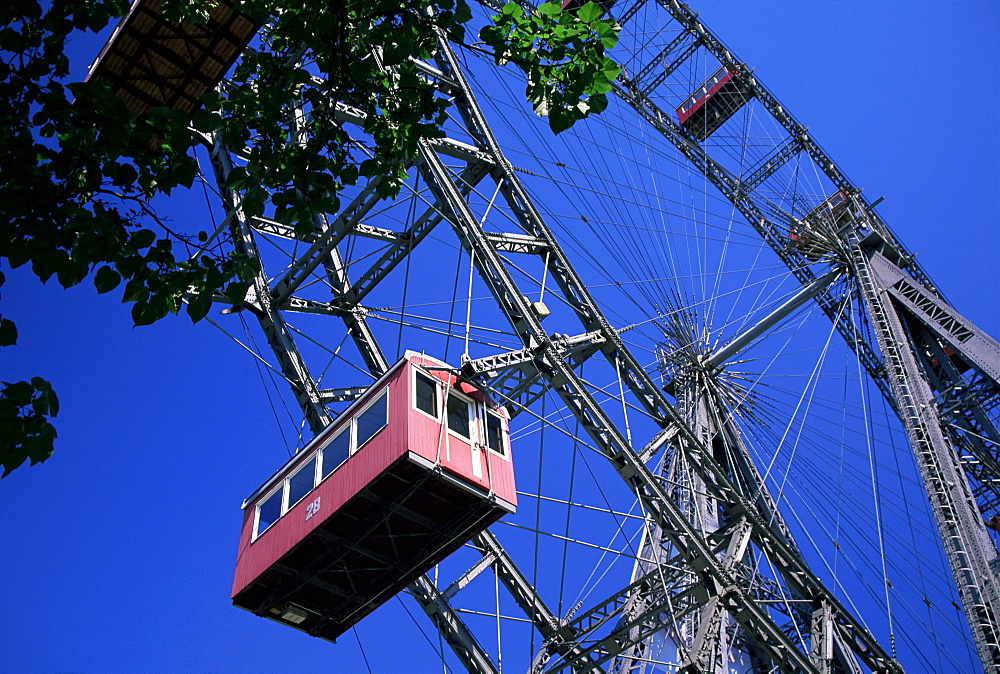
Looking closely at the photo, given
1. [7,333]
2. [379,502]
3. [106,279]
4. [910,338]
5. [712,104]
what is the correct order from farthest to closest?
[712,104]
[910,338]
[379,502]
[106,279]
[7,333]

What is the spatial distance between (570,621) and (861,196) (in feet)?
49.4

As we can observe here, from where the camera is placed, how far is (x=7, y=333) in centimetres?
680

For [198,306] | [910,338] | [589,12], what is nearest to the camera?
[198,306]

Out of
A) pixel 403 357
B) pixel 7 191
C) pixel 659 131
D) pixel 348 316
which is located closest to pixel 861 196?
pixel 659 131

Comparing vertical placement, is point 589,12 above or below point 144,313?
above

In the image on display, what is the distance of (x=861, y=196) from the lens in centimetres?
2638

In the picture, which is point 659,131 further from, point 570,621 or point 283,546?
point 283,546

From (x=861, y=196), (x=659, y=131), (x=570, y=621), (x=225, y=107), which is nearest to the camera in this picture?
(x=225, y=107)

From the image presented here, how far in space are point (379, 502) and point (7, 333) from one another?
691cm

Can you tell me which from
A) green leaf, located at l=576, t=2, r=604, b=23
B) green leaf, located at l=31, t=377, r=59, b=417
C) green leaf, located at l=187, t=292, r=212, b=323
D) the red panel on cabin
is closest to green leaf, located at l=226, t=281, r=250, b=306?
green leaf, located at l=187, t=292, r=212, b=323

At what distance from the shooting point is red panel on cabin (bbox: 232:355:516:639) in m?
13.0

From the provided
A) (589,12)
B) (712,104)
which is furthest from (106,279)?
(712,104)

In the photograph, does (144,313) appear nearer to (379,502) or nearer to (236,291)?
(236,291)

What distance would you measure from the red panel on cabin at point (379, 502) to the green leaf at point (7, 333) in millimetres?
6203
